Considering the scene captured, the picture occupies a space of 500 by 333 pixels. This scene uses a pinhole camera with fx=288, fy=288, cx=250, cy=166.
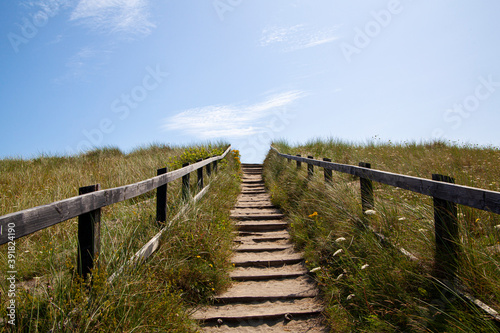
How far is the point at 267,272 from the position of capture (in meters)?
4.70

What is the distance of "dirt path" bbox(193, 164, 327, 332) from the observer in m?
3.47

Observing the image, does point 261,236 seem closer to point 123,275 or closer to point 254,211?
Result: point 254,211

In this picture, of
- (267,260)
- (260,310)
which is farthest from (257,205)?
(260,310)

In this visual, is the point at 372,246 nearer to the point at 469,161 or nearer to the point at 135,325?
the point at 135,325

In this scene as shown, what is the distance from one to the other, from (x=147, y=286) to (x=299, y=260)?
3.01 meters

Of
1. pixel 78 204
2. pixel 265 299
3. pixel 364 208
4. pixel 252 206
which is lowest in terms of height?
pixel 265 299

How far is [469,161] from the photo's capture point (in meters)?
8.47

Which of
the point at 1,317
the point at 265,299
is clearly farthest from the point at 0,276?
the point at 265,299

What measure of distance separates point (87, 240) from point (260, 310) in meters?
2.32

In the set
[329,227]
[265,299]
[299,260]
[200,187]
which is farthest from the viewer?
[200,187]

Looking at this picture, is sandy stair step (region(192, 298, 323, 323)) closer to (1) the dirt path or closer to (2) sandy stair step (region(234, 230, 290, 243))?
(1) the dirt path

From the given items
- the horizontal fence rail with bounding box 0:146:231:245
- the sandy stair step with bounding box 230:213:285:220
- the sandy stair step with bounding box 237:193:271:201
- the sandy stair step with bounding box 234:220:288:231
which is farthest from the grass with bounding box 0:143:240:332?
the sandy stair step with bounding box 237:193:271:201

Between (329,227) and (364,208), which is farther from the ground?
(364,208)

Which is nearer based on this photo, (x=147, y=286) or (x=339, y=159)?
(x=147, y=286)
